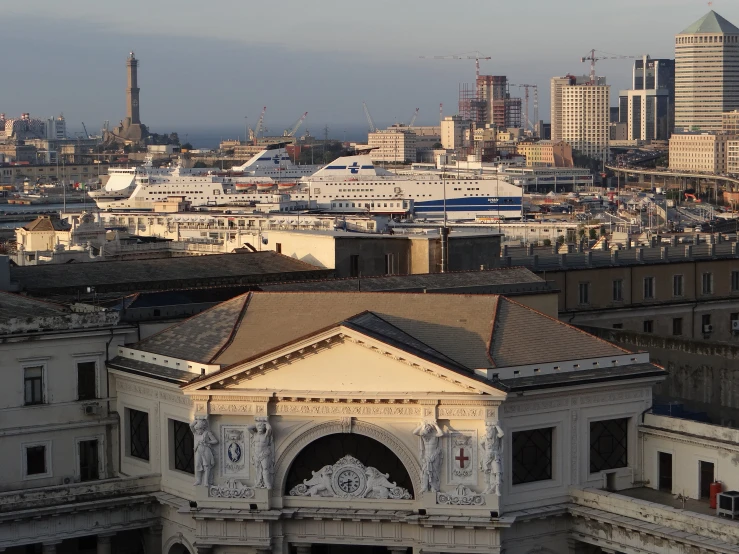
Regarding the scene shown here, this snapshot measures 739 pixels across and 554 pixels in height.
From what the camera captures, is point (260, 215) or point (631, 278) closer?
point (631, 278)

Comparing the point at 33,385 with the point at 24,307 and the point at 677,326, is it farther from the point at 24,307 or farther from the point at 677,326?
the point at 677,326

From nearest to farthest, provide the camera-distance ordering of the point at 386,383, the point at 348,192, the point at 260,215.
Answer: the point at 386,383 < the point at 260,215 < the point at 348,192

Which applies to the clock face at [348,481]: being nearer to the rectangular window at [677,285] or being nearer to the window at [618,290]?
the window at [618,290]

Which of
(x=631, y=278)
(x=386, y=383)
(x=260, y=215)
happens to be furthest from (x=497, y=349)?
(x=260, y=215)

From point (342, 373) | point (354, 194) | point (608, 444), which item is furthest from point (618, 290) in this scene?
point (354, 194)

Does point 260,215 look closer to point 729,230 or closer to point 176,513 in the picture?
point 729,230

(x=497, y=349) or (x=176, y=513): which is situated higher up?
(x=497, y=349)

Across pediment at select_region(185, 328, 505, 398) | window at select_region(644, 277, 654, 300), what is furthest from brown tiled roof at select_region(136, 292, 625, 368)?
window at select_region(644, 277, 654, 300)
